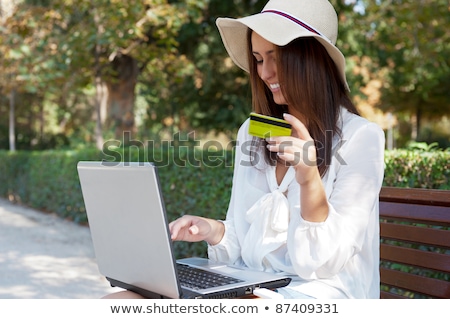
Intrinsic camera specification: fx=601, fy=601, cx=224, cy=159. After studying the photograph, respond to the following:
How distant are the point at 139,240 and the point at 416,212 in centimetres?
131

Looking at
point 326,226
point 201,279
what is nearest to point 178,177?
point 201,279

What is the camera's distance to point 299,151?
1.84 m

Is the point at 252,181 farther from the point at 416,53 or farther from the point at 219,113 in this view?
the point at 219,113

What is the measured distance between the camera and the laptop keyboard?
2043mm

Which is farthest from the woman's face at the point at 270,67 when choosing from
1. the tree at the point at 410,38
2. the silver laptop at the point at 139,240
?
the tree at the point at 410,38

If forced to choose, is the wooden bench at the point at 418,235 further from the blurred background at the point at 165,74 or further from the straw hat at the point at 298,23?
the blurred background at the point at 165,74

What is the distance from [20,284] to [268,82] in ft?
15.4

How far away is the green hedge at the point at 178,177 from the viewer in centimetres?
436

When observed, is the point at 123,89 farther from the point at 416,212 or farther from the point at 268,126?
the point at 268,126

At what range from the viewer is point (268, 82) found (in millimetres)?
2436
